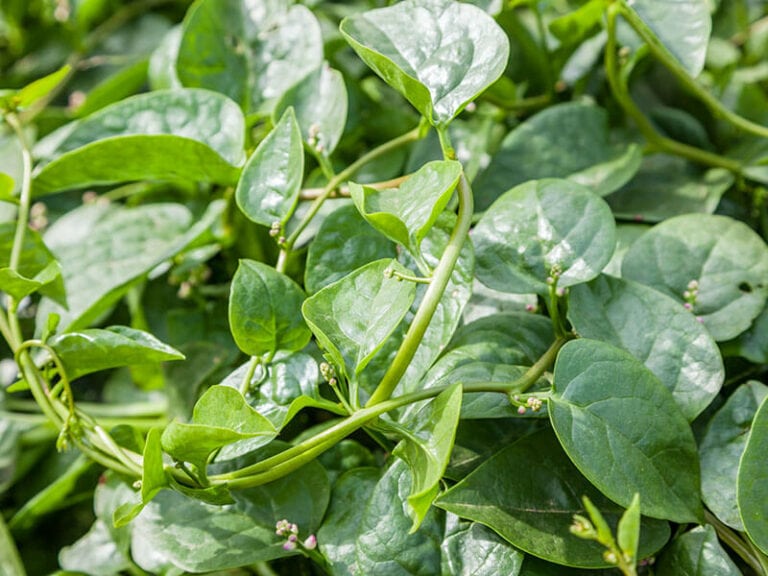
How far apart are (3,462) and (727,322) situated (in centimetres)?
58

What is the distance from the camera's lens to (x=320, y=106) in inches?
23.2

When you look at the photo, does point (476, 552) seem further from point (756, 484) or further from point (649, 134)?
point (649, 134)

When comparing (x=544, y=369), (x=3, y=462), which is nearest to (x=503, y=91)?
(x=544, y=369)

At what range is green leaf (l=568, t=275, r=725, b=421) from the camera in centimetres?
47

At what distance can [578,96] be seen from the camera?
72cm

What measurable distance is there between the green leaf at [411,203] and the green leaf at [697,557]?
217 millimetres

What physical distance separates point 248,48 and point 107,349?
0.30 metres

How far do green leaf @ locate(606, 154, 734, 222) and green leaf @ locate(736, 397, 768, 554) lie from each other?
9.4 inches

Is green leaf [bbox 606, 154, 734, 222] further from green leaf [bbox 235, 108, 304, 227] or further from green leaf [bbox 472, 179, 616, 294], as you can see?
green leaf [bbox 235, 108, 304, 227]

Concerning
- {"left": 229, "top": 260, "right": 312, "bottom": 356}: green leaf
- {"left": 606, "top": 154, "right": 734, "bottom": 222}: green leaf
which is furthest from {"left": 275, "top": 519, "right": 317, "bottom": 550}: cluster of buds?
{"left": 606, "top": 154, "right": 734, "bottom": 222}: green leaf

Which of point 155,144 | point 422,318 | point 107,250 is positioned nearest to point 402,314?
point 422,318

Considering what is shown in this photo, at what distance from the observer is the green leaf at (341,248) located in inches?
19.5

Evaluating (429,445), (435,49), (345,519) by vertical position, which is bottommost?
(345,519)

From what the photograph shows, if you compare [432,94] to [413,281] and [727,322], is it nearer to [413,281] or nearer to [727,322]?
[413,281]
